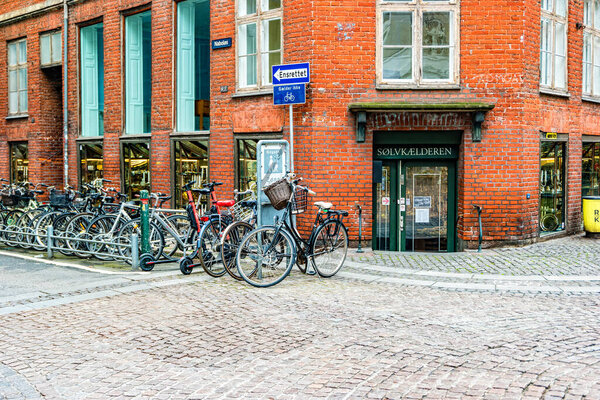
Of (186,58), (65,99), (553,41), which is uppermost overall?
(553,41)

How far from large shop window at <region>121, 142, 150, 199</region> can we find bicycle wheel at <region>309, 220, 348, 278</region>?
24.4 ft

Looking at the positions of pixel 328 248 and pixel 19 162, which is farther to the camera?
pixel 19 162

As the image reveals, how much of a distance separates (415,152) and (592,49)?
5.86 meters

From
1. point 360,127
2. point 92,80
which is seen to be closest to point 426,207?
point 360,127

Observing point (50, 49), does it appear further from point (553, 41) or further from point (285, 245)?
point (553, 41)

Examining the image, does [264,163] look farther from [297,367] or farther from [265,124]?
[297,367]

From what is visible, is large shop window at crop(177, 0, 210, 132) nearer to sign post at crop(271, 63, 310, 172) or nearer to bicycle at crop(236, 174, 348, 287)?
sign post at crop(271, 63, 310, 172)

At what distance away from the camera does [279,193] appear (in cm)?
838

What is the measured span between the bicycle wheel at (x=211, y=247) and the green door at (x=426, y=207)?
15.4ft

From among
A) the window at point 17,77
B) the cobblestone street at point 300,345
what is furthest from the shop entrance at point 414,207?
the window at point 17,77

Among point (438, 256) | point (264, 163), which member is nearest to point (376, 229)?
point (438, 256)

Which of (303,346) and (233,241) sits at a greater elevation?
(233,241)

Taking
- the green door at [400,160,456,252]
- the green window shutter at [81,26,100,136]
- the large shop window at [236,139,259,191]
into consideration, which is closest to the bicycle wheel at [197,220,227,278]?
the large shop window at [236,139,259,191]

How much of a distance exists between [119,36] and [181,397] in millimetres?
12832
